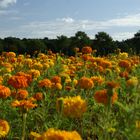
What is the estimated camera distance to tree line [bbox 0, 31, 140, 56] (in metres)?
19.0

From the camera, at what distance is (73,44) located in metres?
20.4

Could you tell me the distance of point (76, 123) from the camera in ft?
17.6

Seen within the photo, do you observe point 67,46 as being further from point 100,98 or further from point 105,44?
point 100,98

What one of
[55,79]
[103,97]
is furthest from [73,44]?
[103,97]

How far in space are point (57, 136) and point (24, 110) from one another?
1.46 metres

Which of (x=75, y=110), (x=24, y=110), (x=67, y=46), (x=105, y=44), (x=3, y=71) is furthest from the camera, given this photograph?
(x=67, y=46)

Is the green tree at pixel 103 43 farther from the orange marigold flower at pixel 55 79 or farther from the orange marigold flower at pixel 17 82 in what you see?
the orange marigold flower at pixel 17 82

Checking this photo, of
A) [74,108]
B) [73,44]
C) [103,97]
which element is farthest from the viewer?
[73,44]

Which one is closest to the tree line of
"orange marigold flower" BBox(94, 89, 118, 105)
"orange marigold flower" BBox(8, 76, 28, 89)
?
"orange marigold flower" BBox(8, 76, 28, 89)


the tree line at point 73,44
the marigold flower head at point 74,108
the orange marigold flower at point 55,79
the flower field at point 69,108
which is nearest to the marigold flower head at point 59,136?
the flower field at point 69,108

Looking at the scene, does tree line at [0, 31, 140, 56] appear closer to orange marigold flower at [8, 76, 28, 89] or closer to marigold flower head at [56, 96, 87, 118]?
orange marigold flower at [8, 76, 28, 89]

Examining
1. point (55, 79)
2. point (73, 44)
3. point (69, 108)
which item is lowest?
point (73, 44)

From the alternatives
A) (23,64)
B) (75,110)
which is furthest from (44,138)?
(23,64)

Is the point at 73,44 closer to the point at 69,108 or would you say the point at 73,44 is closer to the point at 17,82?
the point at 17,82
